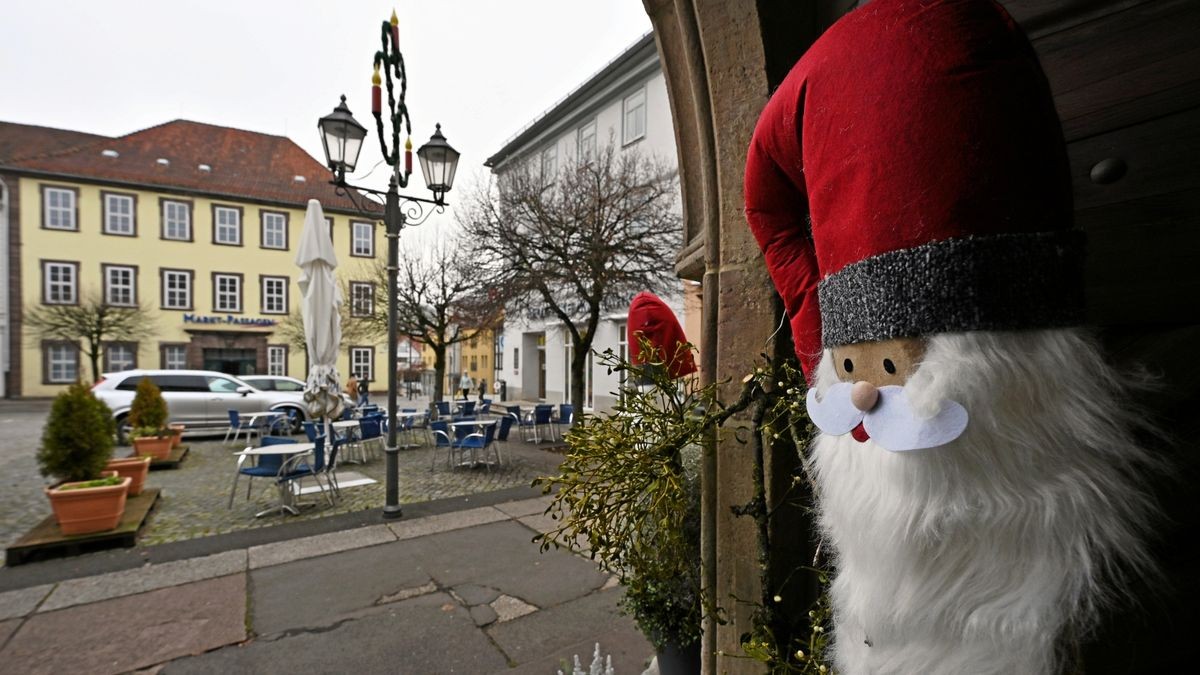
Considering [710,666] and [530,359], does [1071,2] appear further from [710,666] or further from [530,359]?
[530,359]

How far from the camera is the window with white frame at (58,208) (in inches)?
950

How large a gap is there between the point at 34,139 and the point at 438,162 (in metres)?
34.1

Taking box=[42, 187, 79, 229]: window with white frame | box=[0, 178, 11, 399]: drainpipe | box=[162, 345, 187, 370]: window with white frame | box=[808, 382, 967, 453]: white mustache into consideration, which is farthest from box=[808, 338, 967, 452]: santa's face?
box=[0, 178, 11, 399]: drainpipe

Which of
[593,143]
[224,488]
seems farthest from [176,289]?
[224,488]

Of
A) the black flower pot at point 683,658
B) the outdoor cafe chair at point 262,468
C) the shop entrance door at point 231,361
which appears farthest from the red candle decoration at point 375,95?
the shop entrance door at point 231,361

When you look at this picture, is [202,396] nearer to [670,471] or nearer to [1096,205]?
[670,471]

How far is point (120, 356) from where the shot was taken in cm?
2477

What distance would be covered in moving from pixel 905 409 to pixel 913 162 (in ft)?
1.03

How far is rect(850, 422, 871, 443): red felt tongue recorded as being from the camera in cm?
76

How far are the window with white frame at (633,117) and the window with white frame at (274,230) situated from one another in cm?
2159

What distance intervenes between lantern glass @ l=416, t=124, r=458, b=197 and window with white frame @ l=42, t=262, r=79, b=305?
91.1ft

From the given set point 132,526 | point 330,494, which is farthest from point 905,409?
point 330,494

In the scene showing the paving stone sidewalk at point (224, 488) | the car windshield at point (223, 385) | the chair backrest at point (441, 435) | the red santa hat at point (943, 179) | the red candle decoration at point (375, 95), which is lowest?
the paving stone sidewalk at point (224, 488)

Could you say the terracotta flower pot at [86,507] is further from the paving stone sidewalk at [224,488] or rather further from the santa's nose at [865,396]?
the santa's nose at [865,396]
